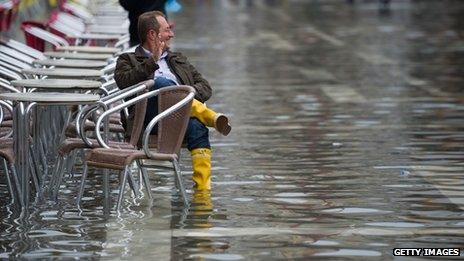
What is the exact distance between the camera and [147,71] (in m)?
12.3

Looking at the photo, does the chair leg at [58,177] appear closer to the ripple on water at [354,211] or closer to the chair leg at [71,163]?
the chair leg at [71,163]

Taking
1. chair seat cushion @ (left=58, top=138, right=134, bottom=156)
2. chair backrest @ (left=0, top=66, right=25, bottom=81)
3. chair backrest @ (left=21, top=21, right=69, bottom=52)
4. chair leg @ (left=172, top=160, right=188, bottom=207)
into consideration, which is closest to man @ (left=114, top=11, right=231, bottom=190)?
chair seat cushion @ (left=58, top=138, right=134, bottom=156)

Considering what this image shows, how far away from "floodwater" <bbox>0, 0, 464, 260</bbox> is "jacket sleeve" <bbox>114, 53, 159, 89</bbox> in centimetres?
81

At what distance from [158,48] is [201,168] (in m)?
0.90

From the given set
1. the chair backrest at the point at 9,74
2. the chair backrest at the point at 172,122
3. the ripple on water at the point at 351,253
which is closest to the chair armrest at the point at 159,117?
the chair backrest at the point at 172,122

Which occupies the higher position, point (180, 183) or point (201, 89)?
point (201, 89)

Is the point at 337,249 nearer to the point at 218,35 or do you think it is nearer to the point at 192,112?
the point at 192,112

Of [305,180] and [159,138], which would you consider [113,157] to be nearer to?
[159,138]

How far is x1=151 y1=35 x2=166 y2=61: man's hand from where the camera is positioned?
40.8 ft

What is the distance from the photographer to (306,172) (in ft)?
45.6

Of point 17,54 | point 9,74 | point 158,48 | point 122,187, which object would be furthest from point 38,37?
point 122,187

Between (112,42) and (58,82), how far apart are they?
839 cm

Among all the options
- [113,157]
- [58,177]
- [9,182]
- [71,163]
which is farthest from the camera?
[71,163]

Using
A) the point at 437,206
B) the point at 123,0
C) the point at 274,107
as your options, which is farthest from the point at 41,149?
the point at 274,107
